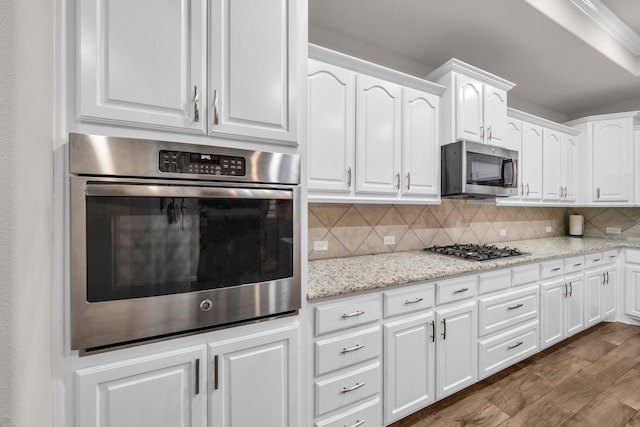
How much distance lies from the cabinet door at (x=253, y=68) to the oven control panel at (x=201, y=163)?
0.11 metres

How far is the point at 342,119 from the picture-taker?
180cm

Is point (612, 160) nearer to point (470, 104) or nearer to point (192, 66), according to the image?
point (470, 104)

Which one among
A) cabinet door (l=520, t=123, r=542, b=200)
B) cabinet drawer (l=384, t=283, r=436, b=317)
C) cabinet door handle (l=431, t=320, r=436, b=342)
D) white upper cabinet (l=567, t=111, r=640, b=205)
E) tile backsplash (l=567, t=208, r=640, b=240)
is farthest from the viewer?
tile backsplash (l=567, t=208, r=640, b=240)

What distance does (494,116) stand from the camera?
238 cm

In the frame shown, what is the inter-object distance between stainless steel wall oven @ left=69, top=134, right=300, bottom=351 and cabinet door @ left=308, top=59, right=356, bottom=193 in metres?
0.56

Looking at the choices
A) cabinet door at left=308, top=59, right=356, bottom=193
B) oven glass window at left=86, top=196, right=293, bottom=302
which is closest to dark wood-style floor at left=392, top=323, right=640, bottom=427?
oven glass window at left=86, top=196, right=293, bottom=302

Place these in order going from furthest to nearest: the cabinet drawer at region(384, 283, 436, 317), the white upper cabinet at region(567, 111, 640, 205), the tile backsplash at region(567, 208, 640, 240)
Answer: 1. the tile backsplash at region(567, 208, 640, 240)
2. the white upper cabinet at region(567, 111, 640, 205)
3. the cabinet drawer at region(384, 283, 436, 317)

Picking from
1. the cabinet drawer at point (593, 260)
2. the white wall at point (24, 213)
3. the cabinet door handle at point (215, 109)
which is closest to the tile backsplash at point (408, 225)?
the cabinet drawer at point (593, 260)

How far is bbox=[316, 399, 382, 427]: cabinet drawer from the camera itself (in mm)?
1357

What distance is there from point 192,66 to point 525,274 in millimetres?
2543

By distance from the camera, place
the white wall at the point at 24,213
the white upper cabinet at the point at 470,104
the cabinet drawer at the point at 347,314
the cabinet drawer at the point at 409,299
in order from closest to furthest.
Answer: the white wall at the point at 24,213, the cabinet drawer at the point at 347,314, the cabinet drawer at the point at 409,299, the white upper cabinet at the point at 470,104

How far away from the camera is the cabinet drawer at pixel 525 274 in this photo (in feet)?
6.91

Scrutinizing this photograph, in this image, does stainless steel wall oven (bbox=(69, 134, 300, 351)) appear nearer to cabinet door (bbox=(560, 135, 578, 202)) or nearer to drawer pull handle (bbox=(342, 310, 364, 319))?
drawer pull handle (bbox=(342, 310, 364, 319))

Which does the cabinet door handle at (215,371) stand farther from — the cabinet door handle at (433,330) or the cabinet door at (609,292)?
the cabinet door at (609,292)
